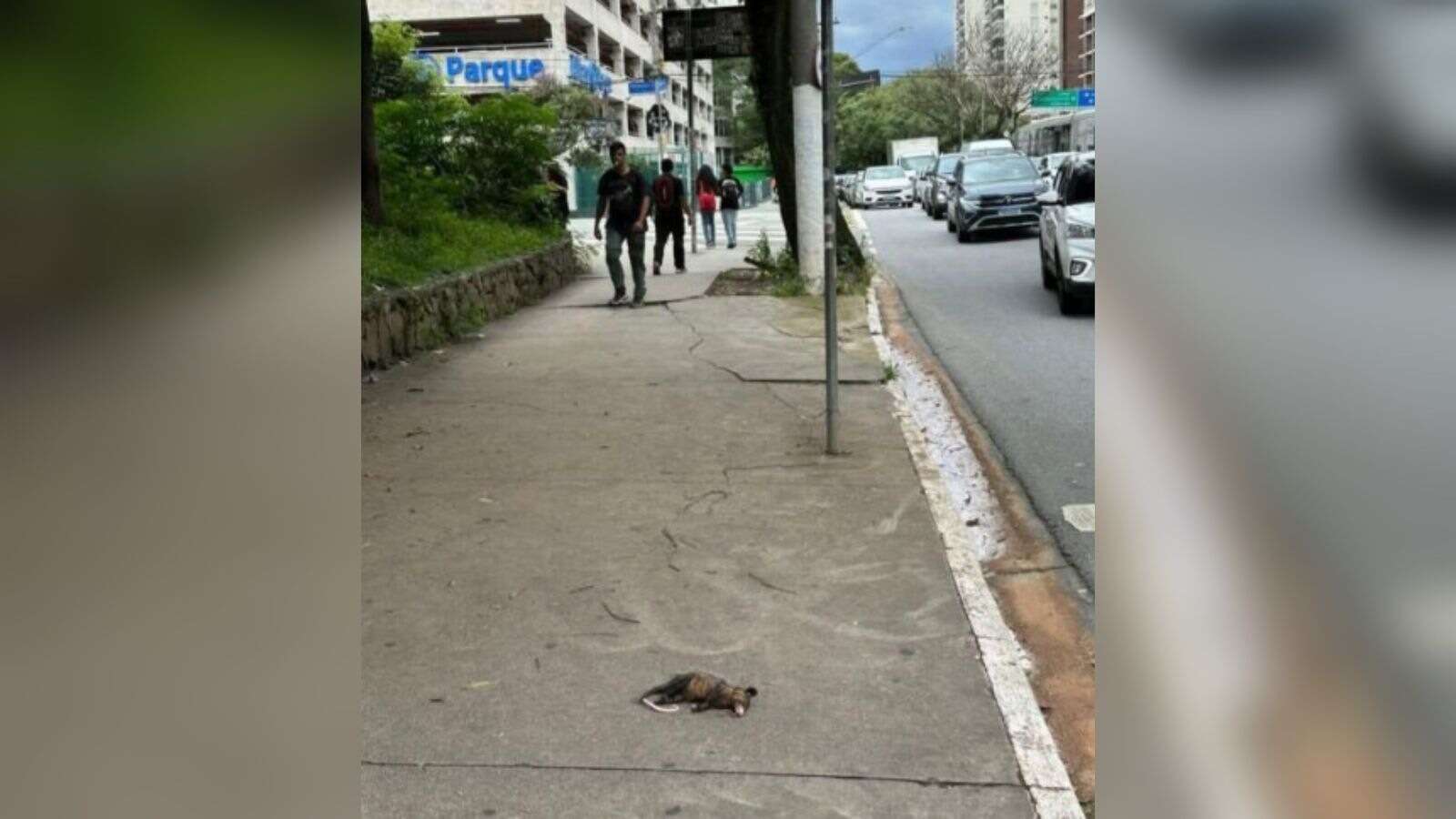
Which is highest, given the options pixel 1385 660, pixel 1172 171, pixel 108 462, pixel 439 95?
pixel 439 95

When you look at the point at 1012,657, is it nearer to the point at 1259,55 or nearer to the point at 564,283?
the point at 1259,55

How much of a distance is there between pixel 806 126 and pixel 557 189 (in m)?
6.05

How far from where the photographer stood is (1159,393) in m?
1.36

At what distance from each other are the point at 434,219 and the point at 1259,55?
15.9 m

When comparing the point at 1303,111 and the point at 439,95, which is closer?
the point at 1303,111

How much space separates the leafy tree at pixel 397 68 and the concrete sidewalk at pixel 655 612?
13.4 metres

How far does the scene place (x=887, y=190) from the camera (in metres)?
49.7

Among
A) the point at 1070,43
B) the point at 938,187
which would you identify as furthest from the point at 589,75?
the point at 1070,43

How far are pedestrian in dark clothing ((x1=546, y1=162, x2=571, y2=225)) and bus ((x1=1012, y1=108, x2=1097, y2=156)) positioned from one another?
26.5m

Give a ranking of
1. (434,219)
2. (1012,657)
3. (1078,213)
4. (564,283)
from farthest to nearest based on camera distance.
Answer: (564,283) → (434,219) → (1078,213) → (1012,657)

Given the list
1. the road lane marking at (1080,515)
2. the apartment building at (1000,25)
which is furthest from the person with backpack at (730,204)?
the apartment building at (1000,25)

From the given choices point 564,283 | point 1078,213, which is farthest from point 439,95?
point 1078,213

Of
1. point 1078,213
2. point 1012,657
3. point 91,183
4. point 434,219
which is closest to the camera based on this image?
point 91,183

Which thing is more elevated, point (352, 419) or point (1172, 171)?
point (1172, 171)
